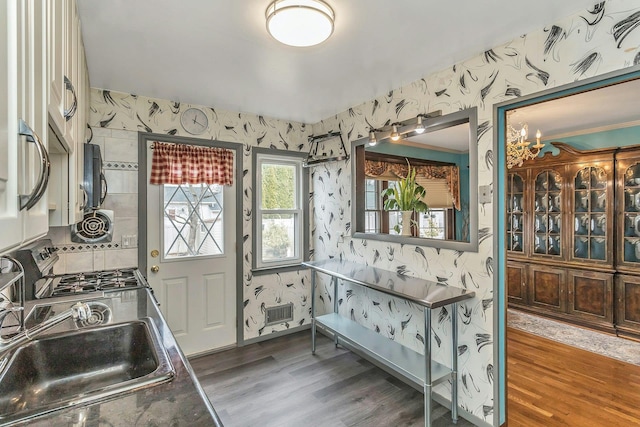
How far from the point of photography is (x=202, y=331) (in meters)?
3.12

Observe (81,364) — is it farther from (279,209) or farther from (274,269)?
(279,209)

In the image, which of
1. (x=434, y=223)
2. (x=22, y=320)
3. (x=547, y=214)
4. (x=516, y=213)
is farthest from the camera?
(x=434, y=223)

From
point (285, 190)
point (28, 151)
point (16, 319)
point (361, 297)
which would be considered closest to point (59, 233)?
point (16, 319)

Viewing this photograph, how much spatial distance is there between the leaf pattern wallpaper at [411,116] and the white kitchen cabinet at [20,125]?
1.78 m

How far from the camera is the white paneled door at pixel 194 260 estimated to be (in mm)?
2912

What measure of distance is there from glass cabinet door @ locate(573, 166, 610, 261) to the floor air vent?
11.5 ft

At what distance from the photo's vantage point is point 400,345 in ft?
8.51

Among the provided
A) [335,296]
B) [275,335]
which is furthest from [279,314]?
[335,296]

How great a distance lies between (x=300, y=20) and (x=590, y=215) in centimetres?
411

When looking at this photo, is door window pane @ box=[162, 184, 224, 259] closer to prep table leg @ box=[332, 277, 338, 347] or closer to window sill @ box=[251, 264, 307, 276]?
window sill @ box=[251, 264, 307, 276]

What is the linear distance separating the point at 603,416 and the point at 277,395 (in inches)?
90.4

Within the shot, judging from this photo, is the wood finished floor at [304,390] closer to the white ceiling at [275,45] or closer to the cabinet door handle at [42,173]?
the cabinet door handle at [42,173]

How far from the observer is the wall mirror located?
2207 mm

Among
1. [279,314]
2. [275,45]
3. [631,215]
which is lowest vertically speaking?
[279,314]
